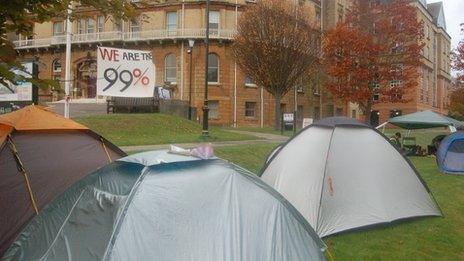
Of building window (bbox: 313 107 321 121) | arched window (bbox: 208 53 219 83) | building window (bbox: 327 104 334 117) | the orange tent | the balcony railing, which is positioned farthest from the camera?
building window (bbox: 327 104 334 117)

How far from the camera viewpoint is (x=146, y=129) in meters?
22.6

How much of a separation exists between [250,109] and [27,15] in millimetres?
38310

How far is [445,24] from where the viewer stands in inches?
2896

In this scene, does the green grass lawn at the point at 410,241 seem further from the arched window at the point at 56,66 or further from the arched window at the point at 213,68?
the arched window at the point at 56,66

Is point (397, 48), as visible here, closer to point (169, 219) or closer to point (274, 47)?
point (274, 47)

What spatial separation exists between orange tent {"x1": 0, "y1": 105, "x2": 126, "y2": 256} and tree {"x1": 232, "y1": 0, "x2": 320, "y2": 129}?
78.2ft

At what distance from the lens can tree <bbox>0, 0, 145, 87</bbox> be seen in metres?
4.07

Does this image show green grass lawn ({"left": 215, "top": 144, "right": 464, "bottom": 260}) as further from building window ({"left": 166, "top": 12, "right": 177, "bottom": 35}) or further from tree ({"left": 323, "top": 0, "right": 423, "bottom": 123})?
building window ({"left": 166, "top": 12, "right": 177, "bottom": 35})

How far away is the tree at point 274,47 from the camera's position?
3055cm

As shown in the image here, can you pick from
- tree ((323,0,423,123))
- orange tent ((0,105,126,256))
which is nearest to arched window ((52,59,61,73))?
tree ((323,0,423,123))

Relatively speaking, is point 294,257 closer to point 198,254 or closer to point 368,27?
point 198,254

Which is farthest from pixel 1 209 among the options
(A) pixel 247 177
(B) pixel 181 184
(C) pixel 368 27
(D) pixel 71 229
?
(C) pixel 368 27

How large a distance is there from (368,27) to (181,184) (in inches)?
1369

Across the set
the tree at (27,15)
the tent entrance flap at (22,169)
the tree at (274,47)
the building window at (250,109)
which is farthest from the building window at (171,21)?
the tree at (27,15)
